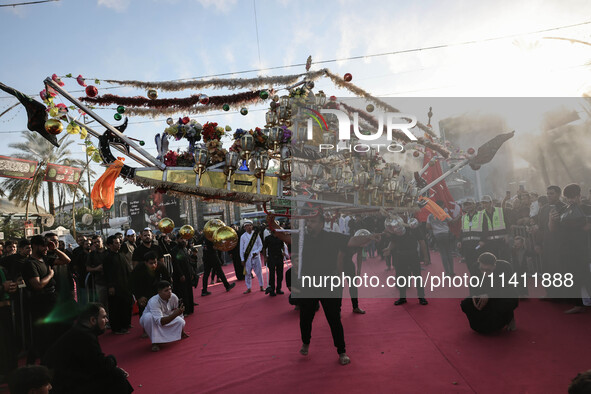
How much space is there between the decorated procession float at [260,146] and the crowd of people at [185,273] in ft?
2.24

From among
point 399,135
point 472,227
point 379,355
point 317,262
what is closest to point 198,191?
point 317,262

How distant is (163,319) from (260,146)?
2.68 meters

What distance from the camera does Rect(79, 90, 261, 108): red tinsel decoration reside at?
5187 millimetres

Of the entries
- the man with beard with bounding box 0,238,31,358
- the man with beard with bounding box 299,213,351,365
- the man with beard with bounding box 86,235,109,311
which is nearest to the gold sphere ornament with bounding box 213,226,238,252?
the man with beard with bounding box 299,213,351,365

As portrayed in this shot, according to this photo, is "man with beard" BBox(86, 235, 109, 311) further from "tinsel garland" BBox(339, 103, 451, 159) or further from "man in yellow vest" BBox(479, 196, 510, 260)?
"man in yellow vest" BBox(479, 196, 510, 260)

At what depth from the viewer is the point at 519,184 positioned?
6.75m

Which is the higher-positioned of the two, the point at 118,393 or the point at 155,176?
the point at 155,176

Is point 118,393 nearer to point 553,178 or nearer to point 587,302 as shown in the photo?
point 587,302

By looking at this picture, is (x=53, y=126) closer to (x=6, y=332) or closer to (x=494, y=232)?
(x=6, y=332)

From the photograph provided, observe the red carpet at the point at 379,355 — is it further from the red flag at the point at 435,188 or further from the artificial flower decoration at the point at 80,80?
the artificial flower decoration at the point at 80,80

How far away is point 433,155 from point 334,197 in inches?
98.0

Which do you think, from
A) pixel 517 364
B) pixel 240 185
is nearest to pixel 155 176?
pixel 240 185

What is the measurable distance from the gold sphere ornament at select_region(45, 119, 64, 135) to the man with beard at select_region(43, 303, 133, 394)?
103 inches

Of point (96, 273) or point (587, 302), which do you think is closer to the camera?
point (587, 302)
